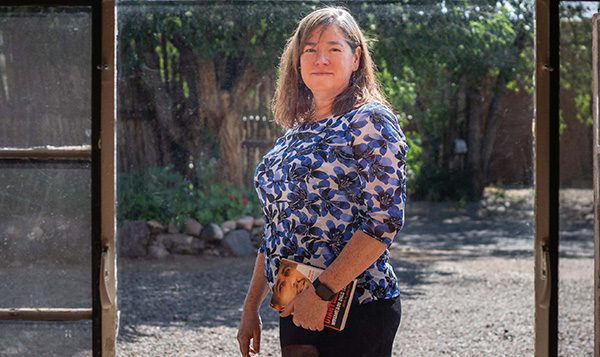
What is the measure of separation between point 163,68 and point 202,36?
1.62 feet

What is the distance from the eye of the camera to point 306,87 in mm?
2326

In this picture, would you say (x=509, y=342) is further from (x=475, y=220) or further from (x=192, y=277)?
(x=475, y=220)

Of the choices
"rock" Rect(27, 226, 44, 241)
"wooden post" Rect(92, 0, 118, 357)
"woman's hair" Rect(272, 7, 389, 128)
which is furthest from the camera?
"rock" Rect(27, 226, 44, 241)

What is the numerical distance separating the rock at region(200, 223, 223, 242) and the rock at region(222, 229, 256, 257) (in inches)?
2.8

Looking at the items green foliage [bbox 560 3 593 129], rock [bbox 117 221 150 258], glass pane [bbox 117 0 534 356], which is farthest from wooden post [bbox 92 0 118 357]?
rock [bbox 117 221 150 258]

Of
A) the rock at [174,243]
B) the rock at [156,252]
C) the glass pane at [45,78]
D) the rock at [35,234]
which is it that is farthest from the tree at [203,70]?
the rock at [35,234]

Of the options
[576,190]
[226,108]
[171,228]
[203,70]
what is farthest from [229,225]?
[576,190]

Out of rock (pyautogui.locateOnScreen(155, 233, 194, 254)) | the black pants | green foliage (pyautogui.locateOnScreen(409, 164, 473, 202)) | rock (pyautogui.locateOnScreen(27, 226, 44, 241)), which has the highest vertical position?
rock (pyautogui.locateOnScreen(27, 226, 44, 241))

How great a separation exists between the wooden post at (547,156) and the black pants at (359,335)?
1.69ft

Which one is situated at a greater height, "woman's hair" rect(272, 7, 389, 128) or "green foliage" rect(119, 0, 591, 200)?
"green foliage" rect(119, 0, 591, 200)

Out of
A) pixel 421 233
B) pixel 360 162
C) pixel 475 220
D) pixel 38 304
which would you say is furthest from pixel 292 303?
pixel 475 220

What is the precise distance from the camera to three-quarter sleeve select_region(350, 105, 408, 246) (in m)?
2.03

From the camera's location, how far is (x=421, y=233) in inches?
430

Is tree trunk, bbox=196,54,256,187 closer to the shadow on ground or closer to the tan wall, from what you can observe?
the shadow on ground
